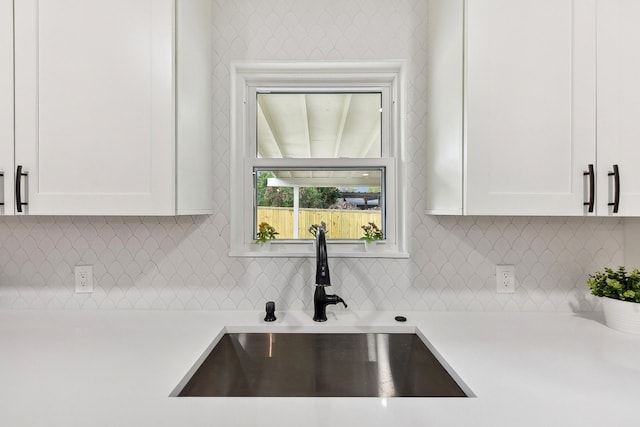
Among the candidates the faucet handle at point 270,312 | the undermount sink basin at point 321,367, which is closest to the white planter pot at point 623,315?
the undermount sink basin at point 321,367

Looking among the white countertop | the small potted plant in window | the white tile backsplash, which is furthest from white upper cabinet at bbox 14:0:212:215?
the small potted plant in window

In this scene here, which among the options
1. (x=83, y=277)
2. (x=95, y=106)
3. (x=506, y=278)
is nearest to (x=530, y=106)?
(x=506, y=278)

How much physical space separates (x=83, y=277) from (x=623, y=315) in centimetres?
224

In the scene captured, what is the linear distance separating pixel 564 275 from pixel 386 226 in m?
0.81

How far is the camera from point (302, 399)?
0.76m

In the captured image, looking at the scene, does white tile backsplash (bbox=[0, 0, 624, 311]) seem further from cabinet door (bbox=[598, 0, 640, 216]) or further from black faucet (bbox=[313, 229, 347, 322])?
cabinet door (bbox=[598, 0, 640, 216])

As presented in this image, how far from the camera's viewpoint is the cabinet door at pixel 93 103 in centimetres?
109

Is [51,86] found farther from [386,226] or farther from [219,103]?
[386,226]

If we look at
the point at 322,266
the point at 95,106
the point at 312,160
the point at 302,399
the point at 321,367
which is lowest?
the point at 321,367

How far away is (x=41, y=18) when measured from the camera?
109 centimetres

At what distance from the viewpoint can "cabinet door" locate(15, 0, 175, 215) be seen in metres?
1.09

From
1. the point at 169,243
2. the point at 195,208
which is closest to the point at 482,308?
the point at 195,208

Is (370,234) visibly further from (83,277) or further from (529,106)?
(83,277)

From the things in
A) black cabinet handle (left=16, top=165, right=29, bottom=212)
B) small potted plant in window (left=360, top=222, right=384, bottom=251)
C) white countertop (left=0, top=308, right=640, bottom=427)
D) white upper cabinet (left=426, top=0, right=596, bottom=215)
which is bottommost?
white countertop (left=0, top=308, right=640, bottom=427)
